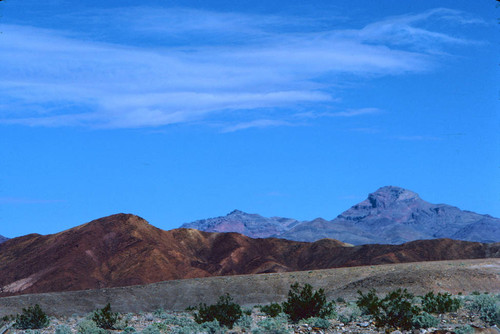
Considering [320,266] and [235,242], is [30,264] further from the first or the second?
[320,266]

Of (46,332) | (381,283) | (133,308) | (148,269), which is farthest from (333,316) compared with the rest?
(148,269)

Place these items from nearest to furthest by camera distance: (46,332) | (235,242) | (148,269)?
1. (46,332)
2. (148,269)
3. (235,242)

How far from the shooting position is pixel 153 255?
94438 millimetres

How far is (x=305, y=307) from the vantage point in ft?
83.0

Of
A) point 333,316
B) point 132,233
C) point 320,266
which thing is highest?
point 132,233

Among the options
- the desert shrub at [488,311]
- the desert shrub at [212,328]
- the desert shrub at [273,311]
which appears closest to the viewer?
the desert shrub at [488,311]

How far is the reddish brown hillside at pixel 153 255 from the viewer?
292ft

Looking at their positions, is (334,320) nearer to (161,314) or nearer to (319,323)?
(319,323)

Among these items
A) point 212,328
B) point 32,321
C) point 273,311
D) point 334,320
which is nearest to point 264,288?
point 273,311

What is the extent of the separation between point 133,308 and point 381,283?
20642mm

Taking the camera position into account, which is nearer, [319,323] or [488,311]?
[488,311]

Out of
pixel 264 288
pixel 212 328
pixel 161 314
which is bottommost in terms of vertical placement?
pixel 212 328

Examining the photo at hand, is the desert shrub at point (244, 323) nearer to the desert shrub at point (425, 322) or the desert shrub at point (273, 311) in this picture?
the desert shrub at point (273, 311)

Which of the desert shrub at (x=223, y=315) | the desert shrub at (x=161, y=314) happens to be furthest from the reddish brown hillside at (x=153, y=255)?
A: the desert shrub at (x=223, y=315)
